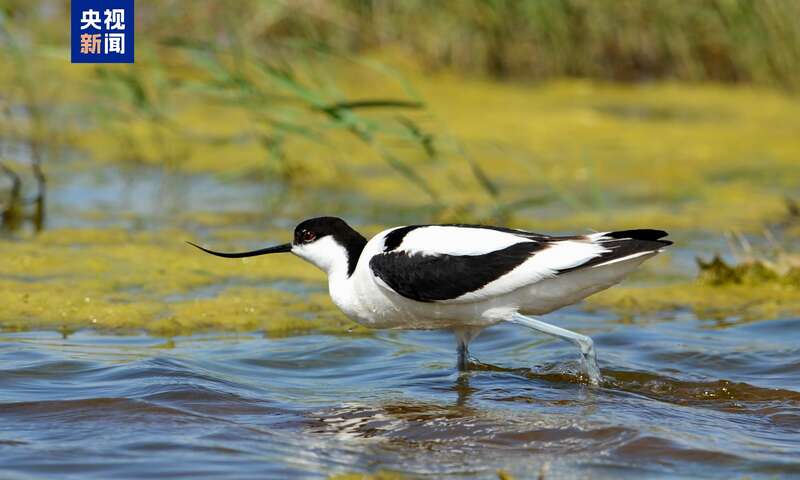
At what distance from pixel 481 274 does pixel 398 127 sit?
1.90m

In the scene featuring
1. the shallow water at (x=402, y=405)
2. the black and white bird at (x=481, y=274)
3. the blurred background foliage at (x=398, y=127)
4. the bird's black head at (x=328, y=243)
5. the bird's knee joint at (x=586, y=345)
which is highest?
the blurred background foliage at (x=398, y=127)

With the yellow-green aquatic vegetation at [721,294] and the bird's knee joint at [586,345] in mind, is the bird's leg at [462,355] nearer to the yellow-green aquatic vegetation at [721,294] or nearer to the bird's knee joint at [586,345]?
the bird's knee joint at [586,345]

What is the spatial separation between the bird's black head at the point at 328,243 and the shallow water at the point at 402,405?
45 cm

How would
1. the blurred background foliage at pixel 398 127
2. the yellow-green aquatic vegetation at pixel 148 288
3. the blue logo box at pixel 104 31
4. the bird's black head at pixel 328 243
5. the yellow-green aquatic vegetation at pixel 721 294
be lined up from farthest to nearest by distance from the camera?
the blue logo box at pixel 104 31 → the blurred background foliage at pixel 398 127 → the yellow-green aquatic vegetation at pixel 721 294 → the yellow-green aquatic vegetation at pixel 148 288 → the bird's black head at pixel 328 243

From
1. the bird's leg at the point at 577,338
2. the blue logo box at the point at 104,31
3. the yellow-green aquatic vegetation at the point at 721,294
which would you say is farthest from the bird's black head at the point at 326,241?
the blue logo box at the point at 104,31

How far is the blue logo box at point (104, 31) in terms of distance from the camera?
23.5ft

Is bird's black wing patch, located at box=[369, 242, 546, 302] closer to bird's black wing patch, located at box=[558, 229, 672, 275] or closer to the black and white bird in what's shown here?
the black and white bird

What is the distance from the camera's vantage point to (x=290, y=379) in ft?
16.5

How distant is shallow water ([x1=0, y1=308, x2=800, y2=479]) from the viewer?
393 cm

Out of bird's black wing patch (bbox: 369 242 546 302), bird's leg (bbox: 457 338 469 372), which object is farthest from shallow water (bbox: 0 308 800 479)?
bird's black wing patch (bbox: 369 242 546 302)

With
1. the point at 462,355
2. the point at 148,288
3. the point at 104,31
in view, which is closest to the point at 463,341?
the point at 462,355

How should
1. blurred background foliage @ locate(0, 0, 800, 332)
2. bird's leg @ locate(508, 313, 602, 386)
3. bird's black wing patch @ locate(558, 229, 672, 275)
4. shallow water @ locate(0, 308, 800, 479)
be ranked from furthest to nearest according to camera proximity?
1. blurred background foliage @ locate(0, 0, 800, 332)
2. bird's leg @ locate(508, 313, 602, 386)
3. bird's black wing patch @ locate(558, 229, 672, 275)
4. shallow water @ locate(0, 308, 800, 479)

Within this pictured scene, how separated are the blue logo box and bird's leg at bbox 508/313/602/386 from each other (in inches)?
132

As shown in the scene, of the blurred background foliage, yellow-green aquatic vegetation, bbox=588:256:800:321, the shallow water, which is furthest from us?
the blurred background foliage
